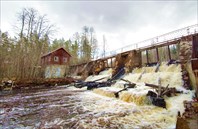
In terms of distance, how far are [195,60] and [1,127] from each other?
9117 mm

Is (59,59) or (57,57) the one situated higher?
(57,57)

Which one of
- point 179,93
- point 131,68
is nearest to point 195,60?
point 179,93

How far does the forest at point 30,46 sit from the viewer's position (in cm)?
1505

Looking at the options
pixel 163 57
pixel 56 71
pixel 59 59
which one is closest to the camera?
pixel 163 57

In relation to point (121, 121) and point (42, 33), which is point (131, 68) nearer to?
point (121, 121)

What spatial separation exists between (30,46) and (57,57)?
341 inches

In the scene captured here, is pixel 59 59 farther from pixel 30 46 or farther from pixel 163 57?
pixel 163 57

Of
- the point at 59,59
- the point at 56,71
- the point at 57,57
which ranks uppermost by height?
the point at 57,57

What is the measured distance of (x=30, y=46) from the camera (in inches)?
797

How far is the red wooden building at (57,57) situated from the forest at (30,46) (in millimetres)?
1426

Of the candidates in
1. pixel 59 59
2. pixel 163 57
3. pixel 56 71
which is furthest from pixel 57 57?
pixel 163 57

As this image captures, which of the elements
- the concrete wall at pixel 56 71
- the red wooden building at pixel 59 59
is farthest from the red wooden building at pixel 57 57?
the concrete wall at pixel 56 71

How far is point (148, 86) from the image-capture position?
344 inches

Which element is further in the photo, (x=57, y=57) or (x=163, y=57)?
(x=57, y=57)
